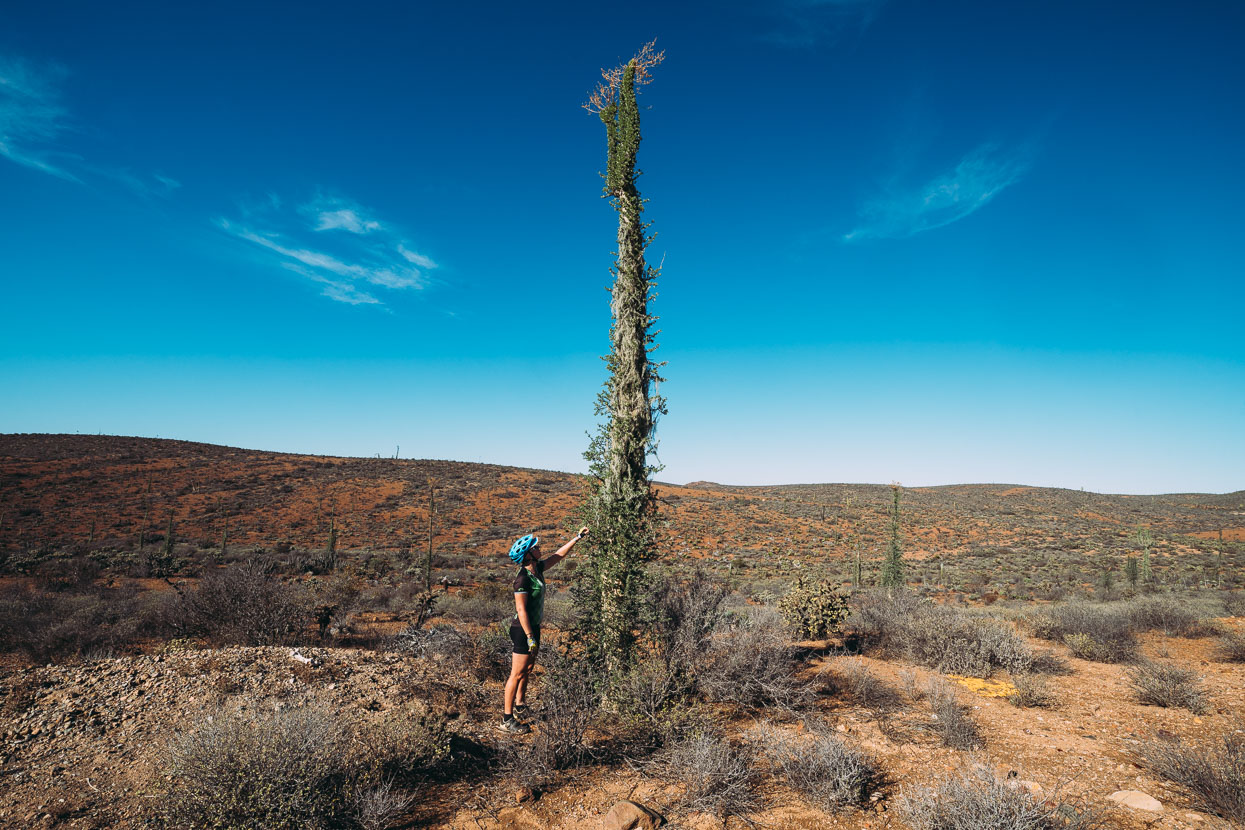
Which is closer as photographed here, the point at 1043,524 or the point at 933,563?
the point at 933,563

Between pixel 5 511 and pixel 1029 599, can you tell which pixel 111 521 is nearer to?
pixel 5 511

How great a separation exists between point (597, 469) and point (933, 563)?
30.6 m

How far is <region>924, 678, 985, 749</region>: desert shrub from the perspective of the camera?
5.09 metres

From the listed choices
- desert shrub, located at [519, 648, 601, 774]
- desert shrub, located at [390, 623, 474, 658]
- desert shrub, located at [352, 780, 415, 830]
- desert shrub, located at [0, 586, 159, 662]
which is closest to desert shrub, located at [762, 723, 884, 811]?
desert shrub, located at [519, 648, 601, 774]

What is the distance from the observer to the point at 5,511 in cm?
2984

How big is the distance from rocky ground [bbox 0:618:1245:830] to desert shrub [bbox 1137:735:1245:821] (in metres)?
0.13

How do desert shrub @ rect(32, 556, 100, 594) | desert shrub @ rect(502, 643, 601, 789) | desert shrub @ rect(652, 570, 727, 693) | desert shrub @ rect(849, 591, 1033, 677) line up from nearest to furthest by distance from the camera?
desert shrub @ rect(502, 643, 601, 789) → desert shrub @ rect(652, 570, 727, 693) → desert shrub @ rect(849, 591, 1033, 677) → desert shrub @ rect(32, 556, 100, 594)

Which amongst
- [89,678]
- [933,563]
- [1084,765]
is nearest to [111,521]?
[89,678]

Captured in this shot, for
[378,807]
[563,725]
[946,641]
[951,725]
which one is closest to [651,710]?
[563,725]

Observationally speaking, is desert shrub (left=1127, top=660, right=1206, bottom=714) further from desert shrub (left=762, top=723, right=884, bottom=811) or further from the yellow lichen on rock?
desert shrub (left=762, top=723, right=884, bottom=811)

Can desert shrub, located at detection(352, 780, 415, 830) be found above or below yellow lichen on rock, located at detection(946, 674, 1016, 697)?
above

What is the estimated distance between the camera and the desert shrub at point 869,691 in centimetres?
618

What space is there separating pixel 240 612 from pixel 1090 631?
14.7 metres

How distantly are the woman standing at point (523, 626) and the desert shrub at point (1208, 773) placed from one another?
543cm
